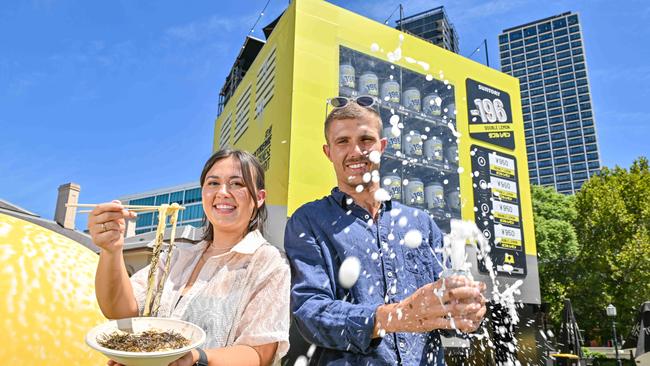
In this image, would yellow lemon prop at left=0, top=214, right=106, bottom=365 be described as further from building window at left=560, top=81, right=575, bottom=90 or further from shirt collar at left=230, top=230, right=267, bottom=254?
building window at left=560, top=81, right=575, bottom=90

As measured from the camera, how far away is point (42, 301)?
1.01 metres

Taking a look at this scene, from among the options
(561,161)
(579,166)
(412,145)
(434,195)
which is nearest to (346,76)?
(412,145)

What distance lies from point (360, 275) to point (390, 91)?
19.9 feet

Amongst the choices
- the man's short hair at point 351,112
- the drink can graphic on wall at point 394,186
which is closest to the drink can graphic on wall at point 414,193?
the drink can graphic on wall at point 394,186

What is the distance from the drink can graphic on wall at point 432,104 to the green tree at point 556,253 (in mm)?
11076

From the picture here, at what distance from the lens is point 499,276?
868 centimetres

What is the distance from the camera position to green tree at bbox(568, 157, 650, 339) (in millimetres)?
14305

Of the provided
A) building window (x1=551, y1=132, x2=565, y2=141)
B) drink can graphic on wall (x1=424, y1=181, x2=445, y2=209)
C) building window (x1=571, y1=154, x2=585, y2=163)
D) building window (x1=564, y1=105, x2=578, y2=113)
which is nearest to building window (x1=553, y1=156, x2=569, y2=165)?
building window (x1=571, y1=154, x2=585, y2=163)

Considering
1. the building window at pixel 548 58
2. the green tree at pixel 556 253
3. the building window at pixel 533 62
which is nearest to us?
the green tree at pixel 556 253

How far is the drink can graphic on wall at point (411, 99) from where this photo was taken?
7.57 meters

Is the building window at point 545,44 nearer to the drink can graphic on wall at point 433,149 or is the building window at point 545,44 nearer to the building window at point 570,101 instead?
the building window at point 570,101

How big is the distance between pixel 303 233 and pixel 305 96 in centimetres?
499

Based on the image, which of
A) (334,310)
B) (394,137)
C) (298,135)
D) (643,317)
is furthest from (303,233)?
(643,317)

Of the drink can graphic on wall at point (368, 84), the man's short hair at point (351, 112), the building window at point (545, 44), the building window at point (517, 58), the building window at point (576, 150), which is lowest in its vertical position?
the man's short hair at point (351, 112)
